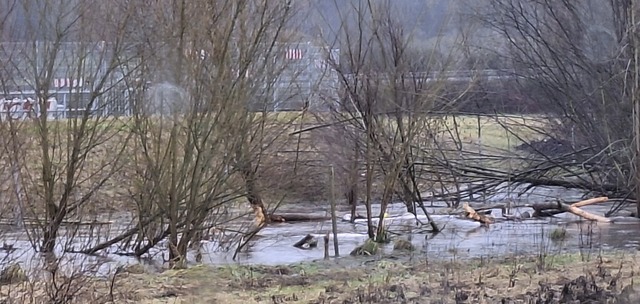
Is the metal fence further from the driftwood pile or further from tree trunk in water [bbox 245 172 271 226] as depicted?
the driftwood pile

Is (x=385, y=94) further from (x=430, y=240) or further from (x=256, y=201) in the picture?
(x=256, y=201)

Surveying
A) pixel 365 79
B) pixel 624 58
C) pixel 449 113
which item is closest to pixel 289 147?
pixel 365 79

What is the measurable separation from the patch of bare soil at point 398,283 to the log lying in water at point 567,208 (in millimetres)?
6201

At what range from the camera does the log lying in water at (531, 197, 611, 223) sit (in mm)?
18852

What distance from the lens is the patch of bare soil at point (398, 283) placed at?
Answer: 346 inches

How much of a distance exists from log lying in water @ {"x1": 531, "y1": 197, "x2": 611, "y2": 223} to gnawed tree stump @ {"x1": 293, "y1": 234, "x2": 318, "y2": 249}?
580 centimetres

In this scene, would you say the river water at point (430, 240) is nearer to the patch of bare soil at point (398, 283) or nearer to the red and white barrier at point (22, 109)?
the patch of bare soil at point (398, 283)

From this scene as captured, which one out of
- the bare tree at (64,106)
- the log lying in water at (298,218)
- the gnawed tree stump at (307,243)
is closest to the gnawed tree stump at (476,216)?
the log lying in water at (298,218)

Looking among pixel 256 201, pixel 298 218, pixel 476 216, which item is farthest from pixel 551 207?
pixel 256 201

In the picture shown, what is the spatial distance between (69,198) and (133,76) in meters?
2.25

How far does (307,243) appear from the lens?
1602 cm

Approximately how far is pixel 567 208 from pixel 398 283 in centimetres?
998

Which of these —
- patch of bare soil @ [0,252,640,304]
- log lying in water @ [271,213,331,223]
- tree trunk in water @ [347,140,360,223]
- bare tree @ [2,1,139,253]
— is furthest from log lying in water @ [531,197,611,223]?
bare tree @ [2,1,139,253]

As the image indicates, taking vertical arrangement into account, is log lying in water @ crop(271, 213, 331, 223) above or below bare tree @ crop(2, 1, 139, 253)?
below
